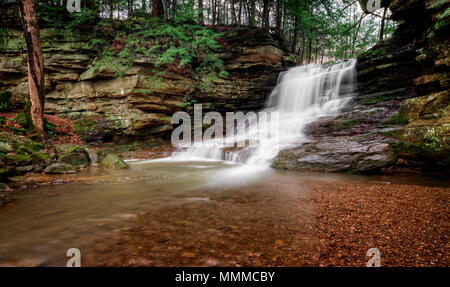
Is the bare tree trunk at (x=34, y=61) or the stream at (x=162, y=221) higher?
the bare tree trunk at (x=34, y=61)

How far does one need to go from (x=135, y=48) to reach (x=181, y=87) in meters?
3.10

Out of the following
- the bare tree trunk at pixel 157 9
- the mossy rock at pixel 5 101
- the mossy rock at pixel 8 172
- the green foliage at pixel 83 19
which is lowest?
the mossy rock at pixel 8 172

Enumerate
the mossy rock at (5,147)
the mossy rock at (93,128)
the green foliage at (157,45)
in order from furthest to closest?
the green foliage at (157,45), the mossy rock at (93,128), the mossy rock at (5,147)

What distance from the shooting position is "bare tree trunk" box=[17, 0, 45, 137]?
6.74 metres

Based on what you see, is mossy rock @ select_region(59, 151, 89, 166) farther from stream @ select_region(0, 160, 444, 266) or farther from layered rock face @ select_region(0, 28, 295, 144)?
layered rock face @ select_region(0, 28, 295, 144)

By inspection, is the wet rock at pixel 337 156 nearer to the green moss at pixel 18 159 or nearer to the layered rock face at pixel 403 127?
the layered rock face at pixel 403 127

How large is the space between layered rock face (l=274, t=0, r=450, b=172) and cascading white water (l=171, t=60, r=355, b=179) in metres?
0.89

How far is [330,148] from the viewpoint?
6188mm

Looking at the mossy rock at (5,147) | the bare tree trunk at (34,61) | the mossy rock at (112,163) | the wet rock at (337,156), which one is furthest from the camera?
the bare tree trunk at (34,61)

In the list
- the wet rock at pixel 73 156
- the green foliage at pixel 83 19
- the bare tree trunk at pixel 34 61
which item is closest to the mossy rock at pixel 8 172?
the wet rock at pixel 73 156

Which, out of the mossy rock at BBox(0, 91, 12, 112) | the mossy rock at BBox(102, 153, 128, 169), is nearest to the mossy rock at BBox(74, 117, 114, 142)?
the mossy rock at BBox(0, 91, 12, 112)

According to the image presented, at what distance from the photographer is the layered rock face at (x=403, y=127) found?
503cm

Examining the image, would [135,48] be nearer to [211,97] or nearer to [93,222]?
[211,97]

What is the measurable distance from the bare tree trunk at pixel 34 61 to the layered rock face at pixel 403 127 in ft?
29.6
